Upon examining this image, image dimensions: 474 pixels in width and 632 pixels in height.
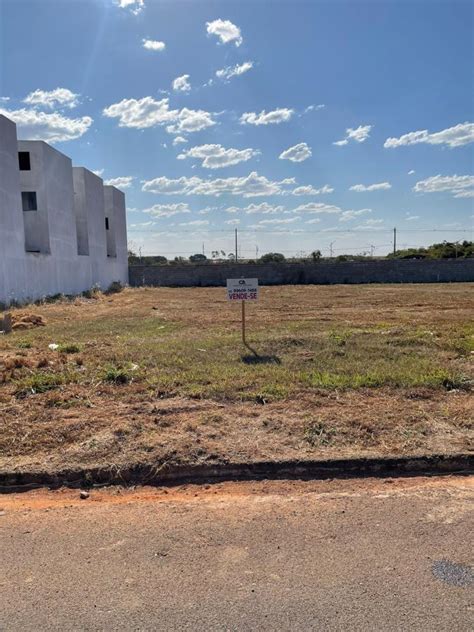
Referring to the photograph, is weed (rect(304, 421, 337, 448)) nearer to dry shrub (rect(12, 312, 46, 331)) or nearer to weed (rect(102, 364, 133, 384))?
weed (rect(102, 364, 133, 384))

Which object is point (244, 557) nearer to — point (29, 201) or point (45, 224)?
point (45, 224)

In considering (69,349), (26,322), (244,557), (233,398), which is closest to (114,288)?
(26,322)

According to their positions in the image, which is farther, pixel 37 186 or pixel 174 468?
pixel 37 186

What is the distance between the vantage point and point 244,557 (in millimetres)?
2721

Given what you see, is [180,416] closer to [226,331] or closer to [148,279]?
[226,331]

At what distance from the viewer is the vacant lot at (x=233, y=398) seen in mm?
4172

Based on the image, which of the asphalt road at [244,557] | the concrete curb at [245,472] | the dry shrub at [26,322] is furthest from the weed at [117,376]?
the dry shrub at [26,322]

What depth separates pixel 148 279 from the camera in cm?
4312

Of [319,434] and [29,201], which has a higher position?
[29,201]

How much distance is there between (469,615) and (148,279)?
4224cm

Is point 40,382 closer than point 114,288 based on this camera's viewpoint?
Yes

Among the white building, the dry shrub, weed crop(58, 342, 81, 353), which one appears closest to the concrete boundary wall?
the white building

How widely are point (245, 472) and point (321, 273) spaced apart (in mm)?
38502

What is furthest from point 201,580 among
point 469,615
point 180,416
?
point 180,416
